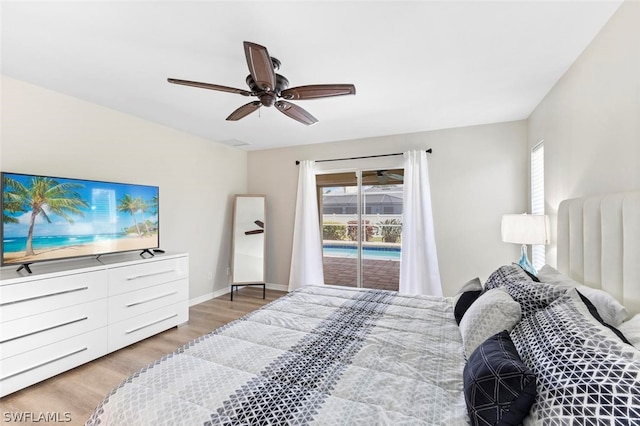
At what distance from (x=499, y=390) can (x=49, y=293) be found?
3.07 m

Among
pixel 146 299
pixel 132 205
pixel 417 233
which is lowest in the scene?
pixel 146 299

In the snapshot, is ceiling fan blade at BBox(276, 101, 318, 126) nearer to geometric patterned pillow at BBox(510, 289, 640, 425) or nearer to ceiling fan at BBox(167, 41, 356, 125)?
ceiling fan at BBox(167, 41, 356, 125)

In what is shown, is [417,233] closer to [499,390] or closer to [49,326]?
[499,390]

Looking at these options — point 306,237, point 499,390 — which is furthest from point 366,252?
point 499,390

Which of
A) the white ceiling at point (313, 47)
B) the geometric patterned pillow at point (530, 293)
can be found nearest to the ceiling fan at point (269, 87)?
the white ceiling at point (313, 47)

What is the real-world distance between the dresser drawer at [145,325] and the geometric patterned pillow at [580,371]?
10.6 feet

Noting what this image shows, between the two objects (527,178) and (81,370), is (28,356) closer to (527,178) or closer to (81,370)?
(81,370)

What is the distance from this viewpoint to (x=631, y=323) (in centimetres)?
119

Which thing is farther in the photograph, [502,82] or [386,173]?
[386,173]

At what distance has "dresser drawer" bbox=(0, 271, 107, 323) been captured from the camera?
1996 millimetres

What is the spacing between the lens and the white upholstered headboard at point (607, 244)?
128 centimetres

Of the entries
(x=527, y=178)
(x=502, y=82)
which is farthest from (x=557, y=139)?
(x=527, y=178)

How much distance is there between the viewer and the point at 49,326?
7.18ft

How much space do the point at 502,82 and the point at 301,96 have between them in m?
1.86
